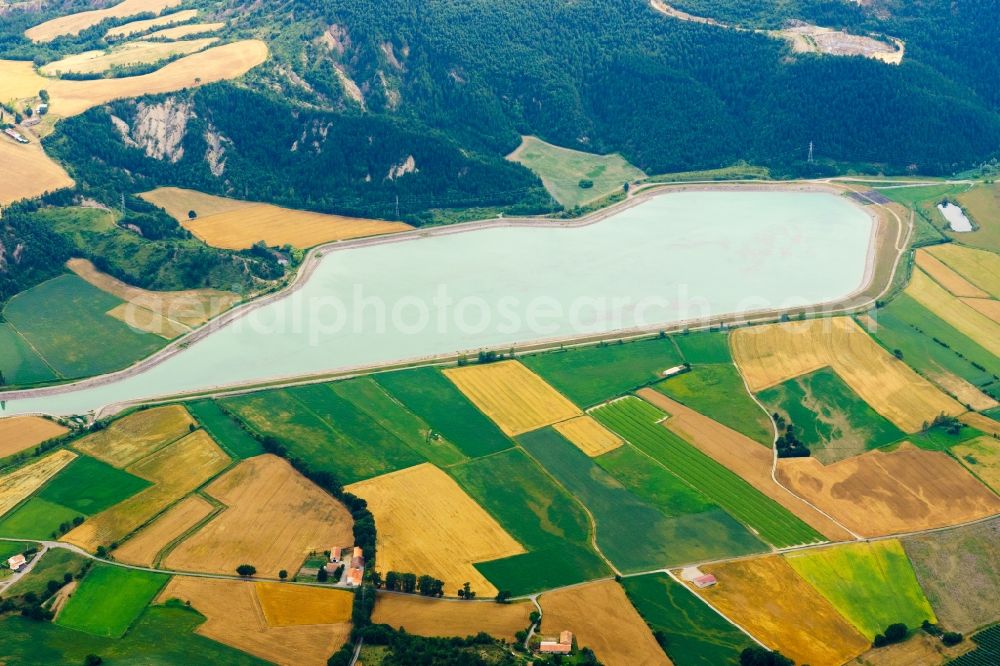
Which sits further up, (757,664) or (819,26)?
(819,26)

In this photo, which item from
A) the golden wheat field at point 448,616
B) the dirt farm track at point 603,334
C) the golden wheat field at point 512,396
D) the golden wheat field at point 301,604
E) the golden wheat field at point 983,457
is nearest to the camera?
the golden wheat field at point 448,616

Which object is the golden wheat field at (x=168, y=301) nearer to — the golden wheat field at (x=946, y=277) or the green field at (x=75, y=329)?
the green field at (x=75, y=329)

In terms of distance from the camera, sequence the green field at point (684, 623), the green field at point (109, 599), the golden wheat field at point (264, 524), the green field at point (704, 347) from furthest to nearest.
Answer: the green field at point (704, 347)
the golden wheat field at point (264, 524)
the green field at point (109, 599)
the green field at point (684, 623)

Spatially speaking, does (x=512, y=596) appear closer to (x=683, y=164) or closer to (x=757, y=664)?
(x=757, y=664)

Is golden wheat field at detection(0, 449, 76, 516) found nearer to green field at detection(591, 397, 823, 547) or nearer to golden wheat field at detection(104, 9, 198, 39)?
green field at detection(591, 397, 823, 547)

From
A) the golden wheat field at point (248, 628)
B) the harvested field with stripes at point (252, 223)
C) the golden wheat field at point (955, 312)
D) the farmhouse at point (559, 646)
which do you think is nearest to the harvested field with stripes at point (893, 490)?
the golden wheat field at point (955, 312)

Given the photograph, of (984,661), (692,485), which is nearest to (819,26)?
(692,485)
